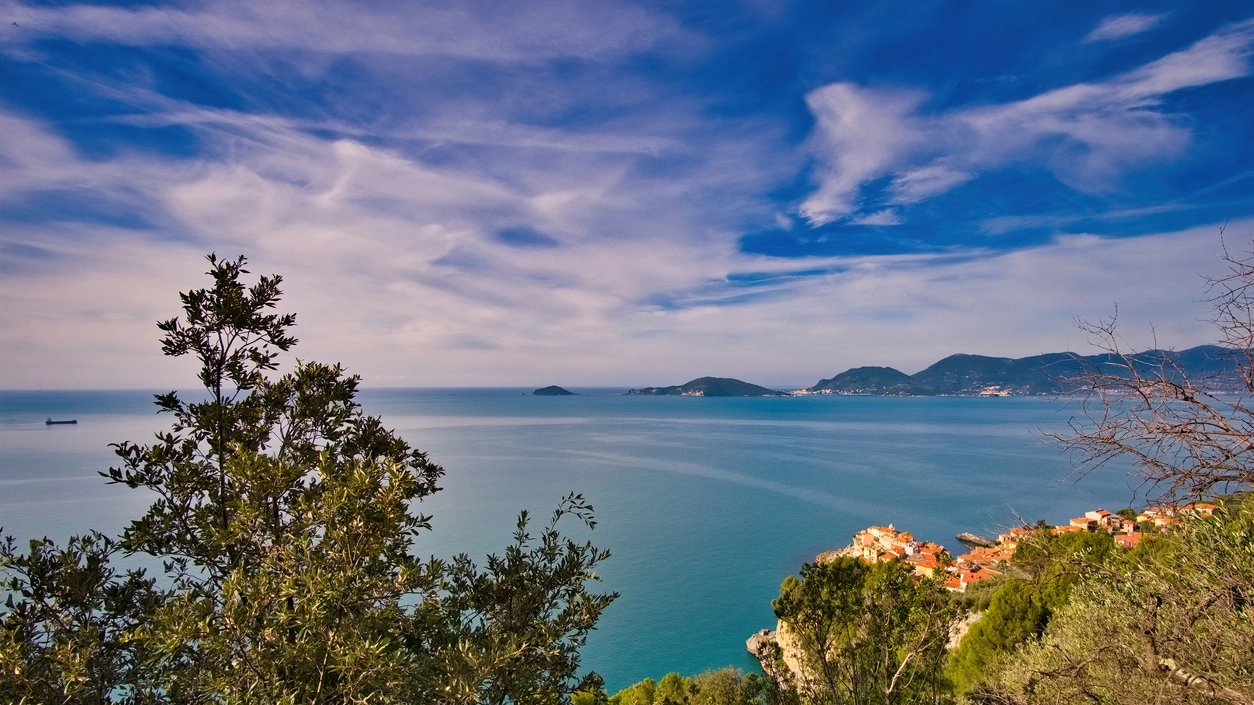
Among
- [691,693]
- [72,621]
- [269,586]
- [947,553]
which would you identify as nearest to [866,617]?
[269,586]

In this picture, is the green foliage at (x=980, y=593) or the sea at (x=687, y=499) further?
the sea at (x=687, y=499)

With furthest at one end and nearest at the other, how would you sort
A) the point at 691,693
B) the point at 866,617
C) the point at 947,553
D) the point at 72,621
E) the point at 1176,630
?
the point at 947,553
the point at 691,693
the point at 866,617
the point at 1176,630
the point at 72,621

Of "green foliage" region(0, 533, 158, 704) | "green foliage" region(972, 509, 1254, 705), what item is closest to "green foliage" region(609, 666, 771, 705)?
"green foliage" region(972, 509, 1254, 705)

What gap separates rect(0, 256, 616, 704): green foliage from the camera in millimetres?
3215

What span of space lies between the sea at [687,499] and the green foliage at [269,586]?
149 inches

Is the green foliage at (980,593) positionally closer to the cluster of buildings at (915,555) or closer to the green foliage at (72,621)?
the cluster of buildings at (915,555)

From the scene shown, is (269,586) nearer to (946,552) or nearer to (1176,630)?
(1176,630)

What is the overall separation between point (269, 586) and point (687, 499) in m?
49.9

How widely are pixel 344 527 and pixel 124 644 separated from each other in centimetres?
172

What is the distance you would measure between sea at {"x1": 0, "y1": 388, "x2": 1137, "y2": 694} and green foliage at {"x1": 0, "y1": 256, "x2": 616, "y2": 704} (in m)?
3.79

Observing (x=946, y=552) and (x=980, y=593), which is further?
(x=946, y=552)

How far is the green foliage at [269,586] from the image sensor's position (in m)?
3.21

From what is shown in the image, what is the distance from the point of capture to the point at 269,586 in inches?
130

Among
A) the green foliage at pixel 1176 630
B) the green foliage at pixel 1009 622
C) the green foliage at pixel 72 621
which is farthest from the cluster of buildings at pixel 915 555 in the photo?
the green foliage at pixel 72 621
